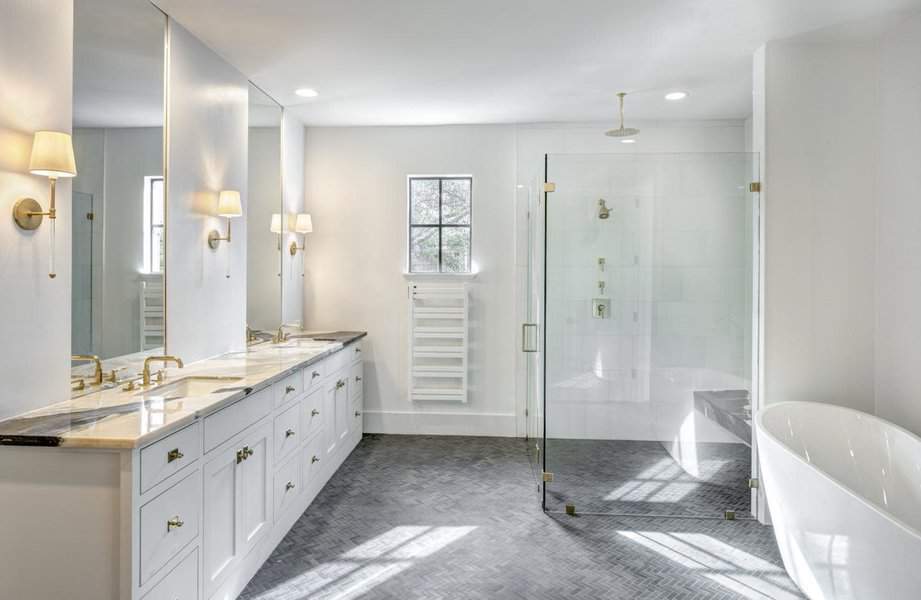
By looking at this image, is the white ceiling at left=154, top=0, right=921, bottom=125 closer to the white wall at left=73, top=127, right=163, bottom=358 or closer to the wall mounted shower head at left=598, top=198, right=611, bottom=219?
the white wall at left=73, top=127, right=163, bottom=358

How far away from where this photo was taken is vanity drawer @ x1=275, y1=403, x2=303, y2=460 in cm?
270

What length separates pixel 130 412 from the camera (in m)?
1.88

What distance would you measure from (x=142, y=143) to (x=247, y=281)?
129 cm

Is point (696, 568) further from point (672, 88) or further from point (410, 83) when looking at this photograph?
point (410, 83)

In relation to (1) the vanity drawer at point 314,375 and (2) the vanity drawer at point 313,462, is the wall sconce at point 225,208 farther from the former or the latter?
(2) the vanity drawer at point 313,462

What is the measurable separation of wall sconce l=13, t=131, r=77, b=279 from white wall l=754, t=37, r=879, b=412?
326 centimetres

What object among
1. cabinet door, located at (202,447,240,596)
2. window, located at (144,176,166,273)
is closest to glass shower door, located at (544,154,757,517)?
cabinet door, located at (202,447,240,596)

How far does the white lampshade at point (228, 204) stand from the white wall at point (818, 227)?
3.00 m

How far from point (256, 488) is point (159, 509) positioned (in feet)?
2.48

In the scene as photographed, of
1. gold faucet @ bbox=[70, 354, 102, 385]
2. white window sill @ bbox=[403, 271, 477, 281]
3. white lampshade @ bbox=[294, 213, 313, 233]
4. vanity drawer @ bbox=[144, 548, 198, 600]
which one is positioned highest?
white lampshade @ bbox=[294, 213, 313, 233]

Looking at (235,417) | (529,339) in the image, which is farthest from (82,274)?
(529,339)

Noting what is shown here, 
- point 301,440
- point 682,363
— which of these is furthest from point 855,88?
point 301,440

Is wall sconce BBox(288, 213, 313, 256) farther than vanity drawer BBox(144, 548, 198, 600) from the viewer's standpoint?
Yes

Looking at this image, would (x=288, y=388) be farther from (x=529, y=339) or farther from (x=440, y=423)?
(x=440, y=423)
